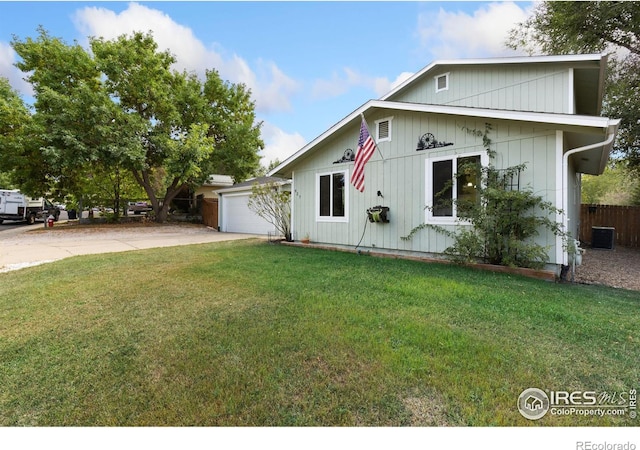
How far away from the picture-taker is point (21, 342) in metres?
2.82

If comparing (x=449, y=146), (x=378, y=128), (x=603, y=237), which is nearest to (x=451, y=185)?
(x=449, y=146)

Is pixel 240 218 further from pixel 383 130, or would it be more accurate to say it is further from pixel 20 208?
pixel 20 208

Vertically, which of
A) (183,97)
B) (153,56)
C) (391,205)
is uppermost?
(153,56)

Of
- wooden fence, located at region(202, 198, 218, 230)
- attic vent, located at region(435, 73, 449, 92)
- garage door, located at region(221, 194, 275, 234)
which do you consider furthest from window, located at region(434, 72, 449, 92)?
wooden fence, located at region(202, 198, 218, 230)

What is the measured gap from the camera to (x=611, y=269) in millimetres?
6465

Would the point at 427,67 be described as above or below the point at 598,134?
above

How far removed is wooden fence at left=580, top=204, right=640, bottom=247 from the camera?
A: 10.7 metres

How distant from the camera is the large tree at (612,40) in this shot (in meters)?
9.06

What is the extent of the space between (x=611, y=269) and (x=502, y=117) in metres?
4.28

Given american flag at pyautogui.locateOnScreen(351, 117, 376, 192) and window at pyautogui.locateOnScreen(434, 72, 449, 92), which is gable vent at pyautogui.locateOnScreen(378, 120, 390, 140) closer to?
american flag at pyautogui.locateOnScreen(351, 117, 376, 192)

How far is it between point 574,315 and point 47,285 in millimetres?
7140
